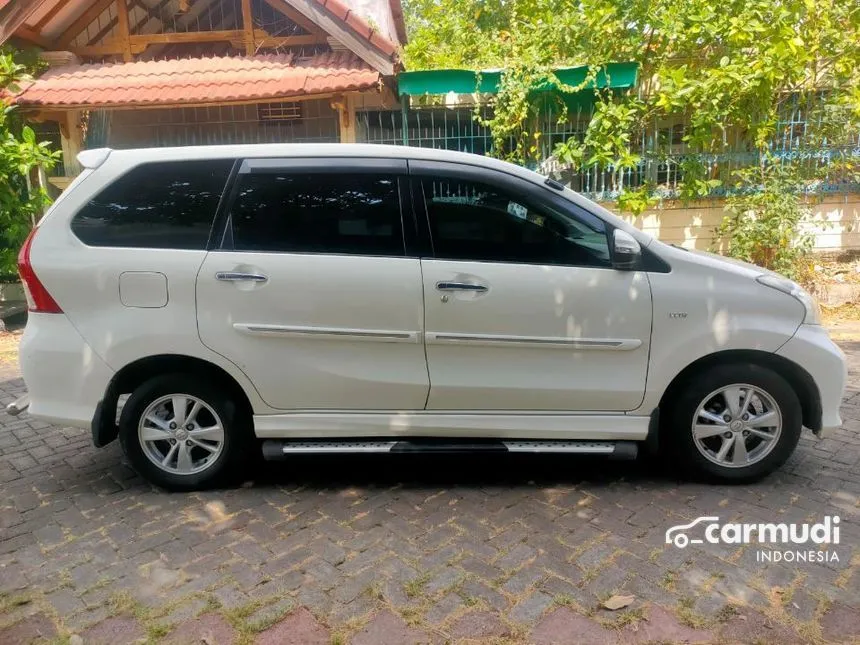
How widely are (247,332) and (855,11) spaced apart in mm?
8798

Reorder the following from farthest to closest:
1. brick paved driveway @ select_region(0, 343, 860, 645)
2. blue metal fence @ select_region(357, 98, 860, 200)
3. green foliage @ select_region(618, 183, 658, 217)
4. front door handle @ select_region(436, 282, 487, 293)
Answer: blue metal fence @ select_region(357, 98, 860, 200), green foliage @ select_region(618, 183, 658, 217), front door handle @ select_region(436, 282, 487, 293), brick paved driveway @ select_region(0, 343, 860, 645)

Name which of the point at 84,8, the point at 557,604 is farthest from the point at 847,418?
the point at 84,8

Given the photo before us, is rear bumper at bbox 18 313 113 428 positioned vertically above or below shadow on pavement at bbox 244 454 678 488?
above

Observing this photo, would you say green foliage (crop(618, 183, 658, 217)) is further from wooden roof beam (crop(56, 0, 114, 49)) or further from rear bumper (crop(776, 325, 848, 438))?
wooden roof beam (crop(56, 0, 114, 49))

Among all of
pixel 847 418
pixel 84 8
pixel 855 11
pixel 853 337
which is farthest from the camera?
pixel 84 8

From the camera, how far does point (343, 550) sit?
3105mm

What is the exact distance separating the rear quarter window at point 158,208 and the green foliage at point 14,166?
5.76 meters

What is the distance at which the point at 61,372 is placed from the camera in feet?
11.7

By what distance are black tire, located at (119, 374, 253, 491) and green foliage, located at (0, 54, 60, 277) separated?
6196 mm

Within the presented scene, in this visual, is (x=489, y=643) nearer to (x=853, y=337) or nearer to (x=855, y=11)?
(x=853, y=337)

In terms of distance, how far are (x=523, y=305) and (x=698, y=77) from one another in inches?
268

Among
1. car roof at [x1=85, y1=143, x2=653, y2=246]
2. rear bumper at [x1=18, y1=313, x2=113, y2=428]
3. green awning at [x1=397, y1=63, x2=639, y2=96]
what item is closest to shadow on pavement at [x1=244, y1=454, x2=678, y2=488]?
rear bumper at [x1=18, y1=313, x2=113, y2=428]

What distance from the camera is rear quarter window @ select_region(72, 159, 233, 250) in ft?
11.8

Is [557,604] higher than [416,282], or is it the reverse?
[416,282]
